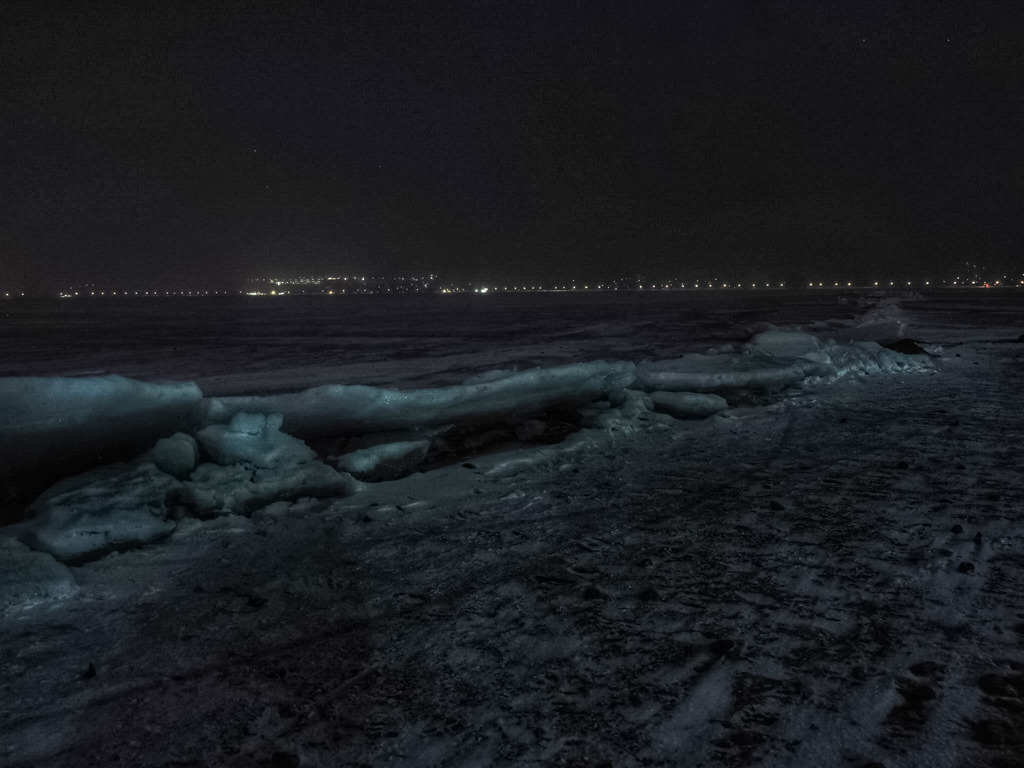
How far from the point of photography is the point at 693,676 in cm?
178

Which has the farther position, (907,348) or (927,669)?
(907,348)

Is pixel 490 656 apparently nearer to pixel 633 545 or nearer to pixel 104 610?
pixel 633 545

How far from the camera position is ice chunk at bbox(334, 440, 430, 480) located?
13.4ft

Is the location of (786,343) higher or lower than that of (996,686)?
higher

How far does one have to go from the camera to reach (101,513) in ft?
9.39

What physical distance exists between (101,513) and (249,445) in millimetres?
906

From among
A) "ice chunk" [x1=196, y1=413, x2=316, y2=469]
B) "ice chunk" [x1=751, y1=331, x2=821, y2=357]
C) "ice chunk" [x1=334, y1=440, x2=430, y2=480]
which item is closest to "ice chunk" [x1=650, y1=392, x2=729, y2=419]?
"ice chunk" [x1=334, y1=440, x2=430, y2=480]

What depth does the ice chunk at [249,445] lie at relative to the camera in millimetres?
3598

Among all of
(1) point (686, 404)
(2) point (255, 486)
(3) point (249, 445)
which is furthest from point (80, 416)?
(1) point (686, 404)

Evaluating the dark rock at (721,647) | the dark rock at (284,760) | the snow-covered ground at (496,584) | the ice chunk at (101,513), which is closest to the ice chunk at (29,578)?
the snow-covered ground at (496,584)

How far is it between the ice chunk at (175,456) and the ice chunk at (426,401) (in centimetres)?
31

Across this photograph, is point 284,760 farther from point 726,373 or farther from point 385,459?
point 726,373

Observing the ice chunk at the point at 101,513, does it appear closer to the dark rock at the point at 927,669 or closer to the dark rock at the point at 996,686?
the dark rock at the point at 927,669

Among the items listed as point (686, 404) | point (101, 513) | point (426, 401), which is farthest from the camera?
point (686, 404)
